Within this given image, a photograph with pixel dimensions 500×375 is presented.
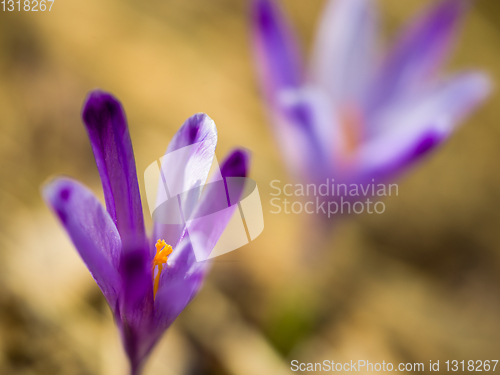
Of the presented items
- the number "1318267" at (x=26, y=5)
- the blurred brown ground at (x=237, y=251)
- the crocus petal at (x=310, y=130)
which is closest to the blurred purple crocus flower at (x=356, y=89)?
the crocus petal at (x=310, y=130)

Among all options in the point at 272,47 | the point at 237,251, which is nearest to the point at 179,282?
the point at 272,47

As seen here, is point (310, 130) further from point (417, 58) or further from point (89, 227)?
point (89, 227)

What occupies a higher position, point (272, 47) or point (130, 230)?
point (272, 47)

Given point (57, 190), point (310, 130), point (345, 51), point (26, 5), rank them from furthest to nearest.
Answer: point (26, 5) → point (345, 51) → point (310, 130) → point (57, 190)

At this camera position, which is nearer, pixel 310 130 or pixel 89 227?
pixel 89 227

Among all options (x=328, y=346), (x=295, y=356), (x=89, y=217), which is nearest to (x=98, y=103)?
(x=89, y=217)

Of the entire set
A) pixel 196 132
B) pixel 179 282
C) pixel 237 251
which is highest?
pixel 196 132
